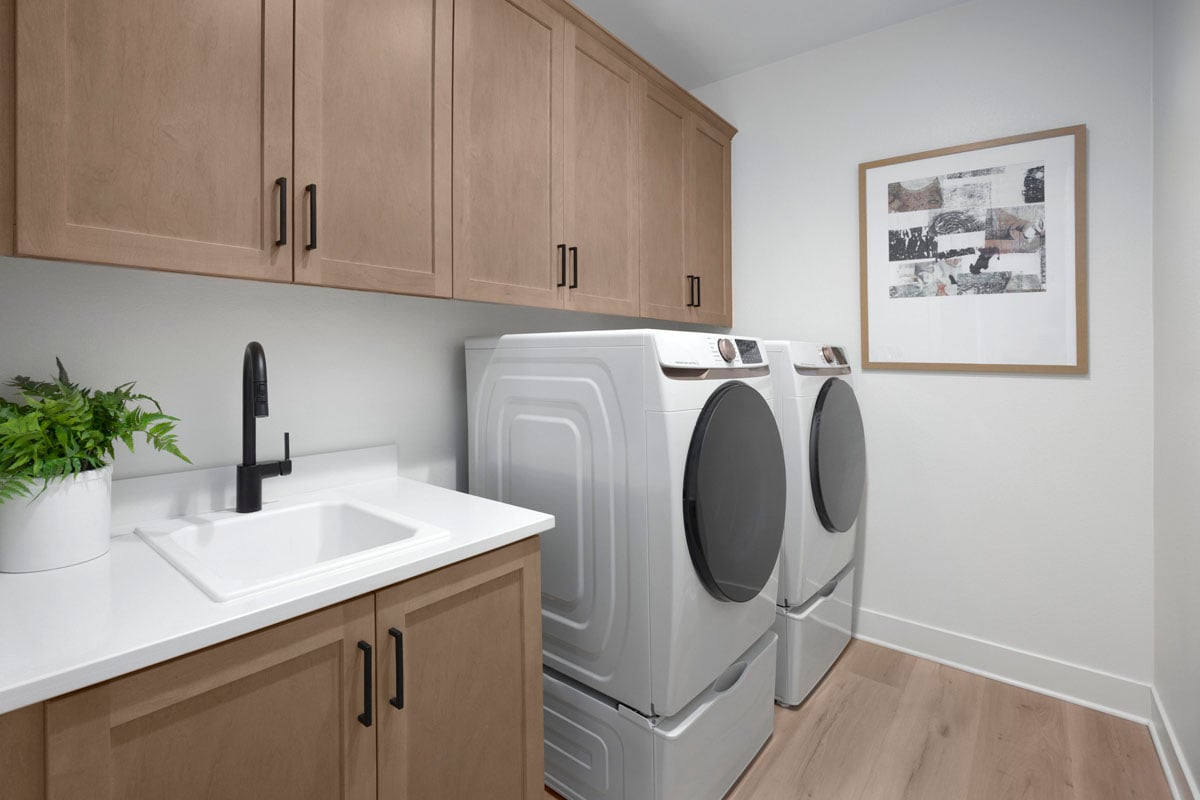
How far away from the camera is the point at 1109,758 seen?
1.82 m

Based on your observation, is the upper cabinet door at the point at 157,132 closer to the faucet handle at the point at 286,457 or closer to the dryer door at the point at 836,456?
the faucet handle at the point at 286,457

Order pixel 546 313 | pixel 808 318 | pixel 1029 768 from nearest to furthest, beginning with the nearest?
pixel 1029 768
pixel 546 313
pixel 808 318

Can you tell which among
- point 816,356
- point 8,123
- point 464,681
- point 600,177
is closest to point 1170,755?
point 816,356

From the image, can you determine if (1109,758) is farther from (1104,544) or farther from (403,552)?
(403,552)

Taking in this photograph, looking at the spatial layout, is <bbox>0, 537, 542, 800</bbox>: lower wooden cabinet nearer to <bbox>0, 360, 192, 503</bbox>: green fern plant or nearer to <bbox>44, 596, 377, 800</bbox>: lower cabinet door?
<bbox>44, 596, 377, 800</bbox>: lower cabinet door

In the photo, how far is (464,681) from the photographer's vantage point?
46.0 inches

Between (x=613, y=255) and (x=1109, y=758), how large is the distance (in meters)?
2.28

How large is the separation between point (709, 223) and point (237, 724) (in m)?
2.44

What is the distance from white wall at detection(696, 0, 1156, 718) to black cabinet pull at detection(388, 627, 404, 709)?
7.22ft

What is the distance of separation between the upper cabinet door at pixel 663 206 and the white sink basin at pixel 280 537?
1262 mm

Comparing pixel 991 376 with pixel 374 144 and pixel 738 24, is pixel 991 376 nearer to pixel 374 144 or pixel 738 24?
pixel 738 24

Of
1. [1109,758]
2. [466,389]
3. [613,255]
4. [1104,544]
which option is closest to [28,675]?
[466,389]

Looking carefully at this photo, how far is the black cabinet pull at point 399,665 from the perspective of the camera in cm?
103

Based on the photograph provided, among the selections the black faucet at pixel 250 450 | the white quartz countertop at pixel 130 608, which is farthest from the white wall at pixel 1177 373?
the black faucet at pixel 250 450
